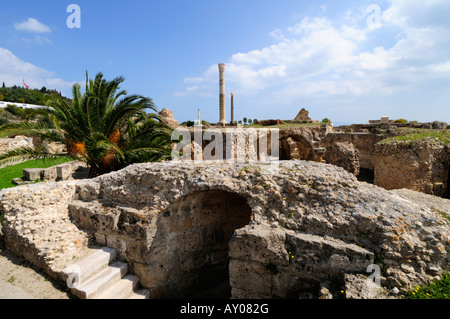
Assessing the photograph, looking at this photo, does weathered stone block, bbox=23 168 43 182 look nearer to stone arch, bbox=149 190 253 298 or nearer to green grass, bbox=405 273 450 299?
stone arch, bbox=149 190 253 298

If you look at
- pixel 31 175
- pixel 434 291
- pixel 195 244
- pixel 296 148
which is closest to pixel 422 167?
pixel 434 291

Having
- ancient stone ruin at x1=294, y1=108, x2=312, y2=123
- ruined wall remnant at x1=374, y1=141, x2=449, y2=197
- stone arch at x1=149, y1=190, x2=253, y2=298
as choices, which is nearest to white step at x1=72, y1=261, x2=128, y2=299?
stone arch at x1=149, y1=190, x2=253, y2=298

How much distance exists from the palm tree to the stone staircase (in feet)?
10.8

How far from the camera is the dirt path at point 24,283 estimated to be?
3.33 meters

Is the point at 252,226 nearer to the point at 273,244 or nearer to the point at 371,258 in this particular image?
the point at 273,244

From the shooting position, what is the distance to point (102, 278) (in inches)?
144

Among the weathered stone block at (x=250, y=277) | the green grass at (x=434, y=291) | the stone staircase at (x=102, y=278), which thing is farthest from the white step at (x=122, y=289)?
the green grass at (x=434, y=291)

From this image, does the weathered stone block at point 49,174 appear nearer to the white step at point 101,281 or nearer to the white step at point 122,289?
the white step at point 101,281

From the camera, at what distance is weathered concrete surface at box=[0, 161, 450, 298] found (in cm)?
290

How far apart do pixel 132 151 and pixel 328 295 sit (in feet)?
19.3

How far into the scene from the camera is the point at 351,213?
311cm

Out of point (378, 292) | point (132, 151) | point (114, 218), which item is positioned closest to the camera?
point (378, 292)

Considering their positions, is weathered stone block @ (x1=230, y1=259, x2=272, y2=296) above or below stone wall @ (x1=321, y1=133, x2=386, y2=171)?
below
